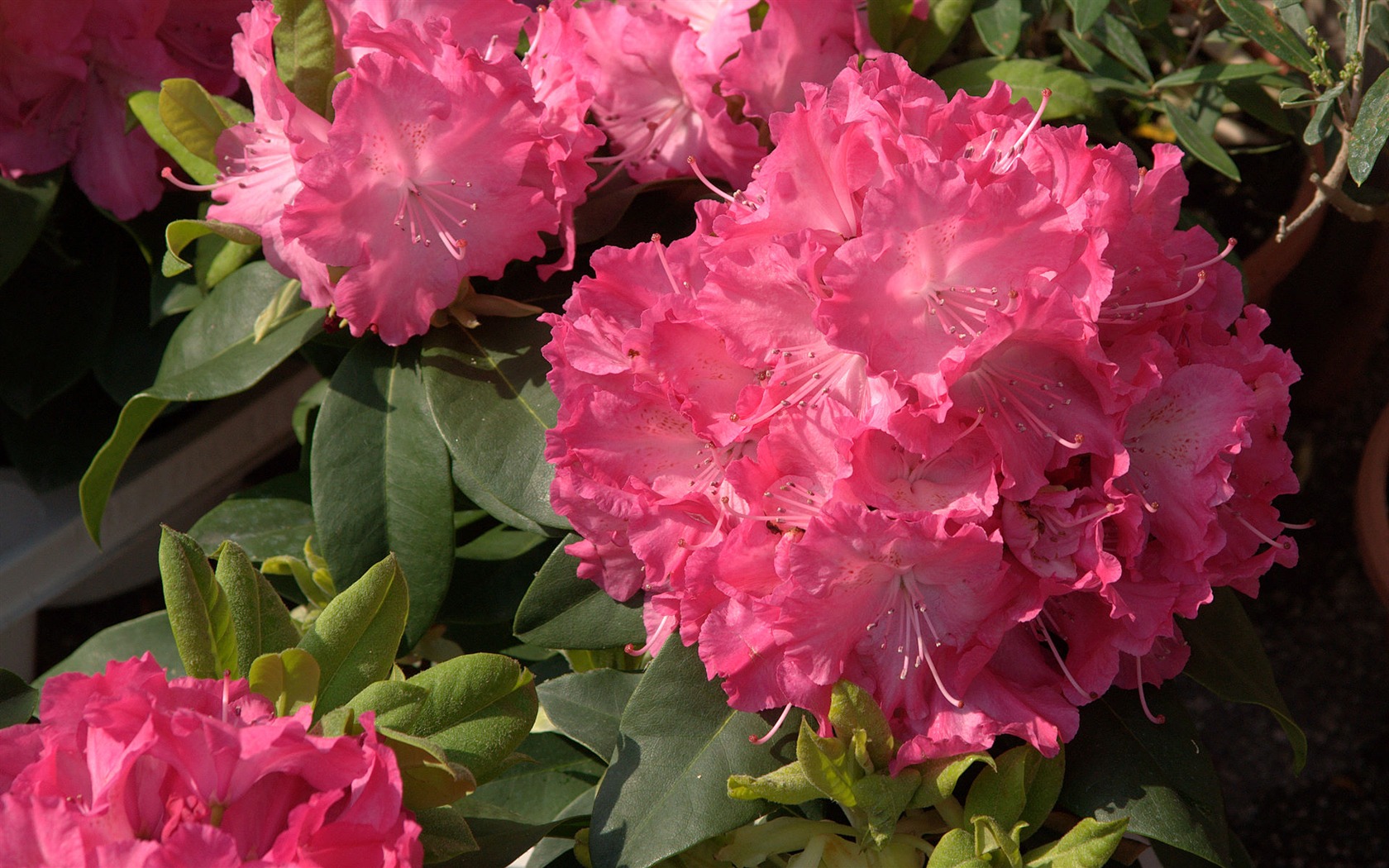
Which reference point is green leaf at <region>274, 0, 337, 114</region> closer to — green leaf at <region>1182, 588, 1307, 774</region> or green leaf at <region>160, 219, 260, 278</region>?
green leaf at <region>160, 219, 260, 278</region>

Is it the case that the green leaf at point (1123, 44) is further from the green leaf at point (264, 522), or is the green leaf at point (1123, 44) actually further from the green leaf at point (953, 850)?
the green leaf at point (264, 522)

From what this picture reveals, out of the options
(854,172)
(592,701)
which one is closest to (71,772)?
(592,701)

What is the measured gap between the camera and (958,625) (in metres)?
0.66

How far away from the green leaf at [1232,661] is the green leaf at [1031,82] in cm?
37

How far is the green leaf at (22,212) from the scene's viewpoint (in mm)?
1122

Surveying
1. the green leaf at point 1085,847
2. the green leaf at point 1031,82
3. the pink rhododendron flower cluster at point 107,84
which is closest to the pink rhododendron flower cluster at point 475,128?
the green leaf at point 1031,82

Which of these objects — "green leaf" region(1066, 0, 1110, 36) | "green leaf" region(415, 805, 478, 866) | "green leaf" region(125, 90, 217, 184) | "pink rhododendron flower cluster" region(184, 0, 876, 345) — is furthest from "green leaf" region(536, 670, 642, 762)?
"green leaf" region(1066, 0, 1110, 36)

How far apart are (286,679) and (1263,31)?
0.83m

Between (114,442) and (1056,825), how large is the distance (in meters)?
0.75

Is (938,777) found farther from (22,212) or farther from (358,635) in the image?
(22,212)

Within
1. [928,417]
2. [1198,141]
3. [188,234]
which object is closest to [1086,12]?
[1198,141]

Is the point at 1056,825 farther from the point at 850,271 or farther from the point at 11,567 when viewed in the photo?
the point at 11,567

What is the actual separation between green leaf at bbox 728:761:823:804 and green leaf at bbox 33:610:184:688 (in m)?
0.58

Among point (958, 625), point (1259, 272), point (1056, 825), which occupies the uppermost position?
point (958, 625)
